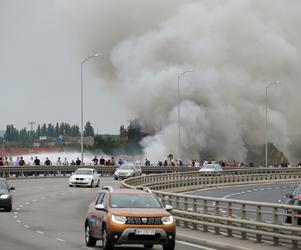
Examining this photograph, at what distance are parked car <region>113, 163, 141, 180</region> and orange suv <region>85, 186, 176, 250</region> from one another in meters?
49.8

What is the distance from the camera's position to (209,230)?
24.9 metres

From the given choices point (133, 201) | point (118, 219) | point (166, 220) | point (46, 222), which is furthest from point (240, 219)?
point (46, 222)

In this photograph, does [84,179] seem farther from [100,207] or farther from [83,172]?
[100,207]

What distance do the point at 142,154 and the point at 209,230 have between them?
117m

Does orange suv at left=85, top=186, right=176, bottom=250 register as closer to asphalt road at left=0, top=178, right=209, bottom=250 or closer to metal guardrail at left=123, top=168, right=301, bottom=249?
asphalt road at left=0, top=178, right=209, bottom=250

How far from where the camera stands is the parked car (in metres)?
68.9

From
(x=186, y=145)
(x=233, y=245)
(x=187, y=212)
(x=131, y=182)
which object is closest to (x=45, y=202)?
(x=131, y=182)

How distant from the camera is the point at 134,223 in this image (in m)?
17.8

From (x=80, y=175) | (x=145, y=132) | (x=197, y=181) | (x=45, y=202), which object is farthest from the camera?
(x=145, y=132)

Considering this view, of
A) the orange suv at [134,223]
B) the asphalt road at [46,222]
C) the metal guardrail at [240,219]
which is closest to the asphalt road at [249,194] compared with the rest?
the metal guardrail at [240,219]

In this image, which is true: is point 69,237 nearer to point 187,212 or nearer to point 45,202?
point 187,212

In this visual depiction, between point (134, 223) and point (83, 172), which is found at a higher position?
point (83, 172)

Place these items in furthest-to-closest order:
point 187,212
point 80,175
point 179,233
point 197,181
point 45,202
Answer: point 197,181 < point 80,175 < point 45,202 < point 187,212 < point 179,233

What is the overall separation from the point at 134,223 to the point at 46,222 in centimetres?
1098
